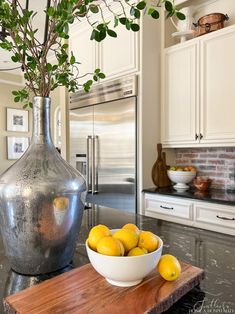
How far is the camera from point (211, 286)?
2.44 feet

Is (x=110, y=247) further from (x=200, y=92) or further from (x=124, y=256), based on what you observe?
(x=200, y=92)

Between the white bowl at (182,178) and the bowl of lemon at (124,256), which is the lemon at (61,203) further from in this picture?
the white bowl at (182,178)

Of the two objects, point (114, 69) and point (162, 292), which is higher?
point (114, 69)

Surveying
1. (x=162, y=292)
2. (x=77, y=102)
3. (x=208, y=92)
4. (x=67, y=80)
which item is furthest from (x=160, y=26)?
(x=162, y=292)

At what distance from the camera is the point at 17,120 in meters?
6.07

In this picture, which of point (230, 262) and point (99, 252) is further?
point (230, 262)

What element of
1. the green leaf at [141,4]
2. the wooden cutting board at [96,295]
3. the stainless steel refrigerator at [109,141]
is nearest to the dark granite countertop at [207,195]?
the stainless steel refrigerator at [109,141]

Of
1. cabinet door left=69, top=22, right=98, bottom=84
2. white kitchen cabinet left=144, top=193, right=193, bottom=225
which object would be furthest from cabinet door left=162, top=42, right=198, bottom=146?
cabinet door left=69, top=22, right=98, bottom=84

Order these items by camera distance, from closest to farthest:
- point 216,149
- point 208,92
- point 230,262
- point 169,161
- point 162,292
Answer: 1. point 162,292
2. point 230,262
3. point 208,92
4. point 216,149
5. point 169,161

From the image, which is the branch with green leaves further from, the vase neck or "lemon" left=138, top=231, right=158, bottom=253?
"lemon" left=138, top=231, right=158, bottom=253

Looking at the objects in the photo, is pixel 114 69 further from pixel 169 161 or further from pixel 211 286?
pixel 211 286

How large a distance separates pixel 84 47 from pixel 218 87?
1736mm

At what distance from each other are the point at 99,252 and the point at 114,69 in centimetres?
252

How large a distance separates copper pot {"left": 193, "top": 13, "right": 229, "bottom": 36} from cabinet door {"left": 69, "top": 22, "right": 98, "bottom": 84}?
1217 millimetres
